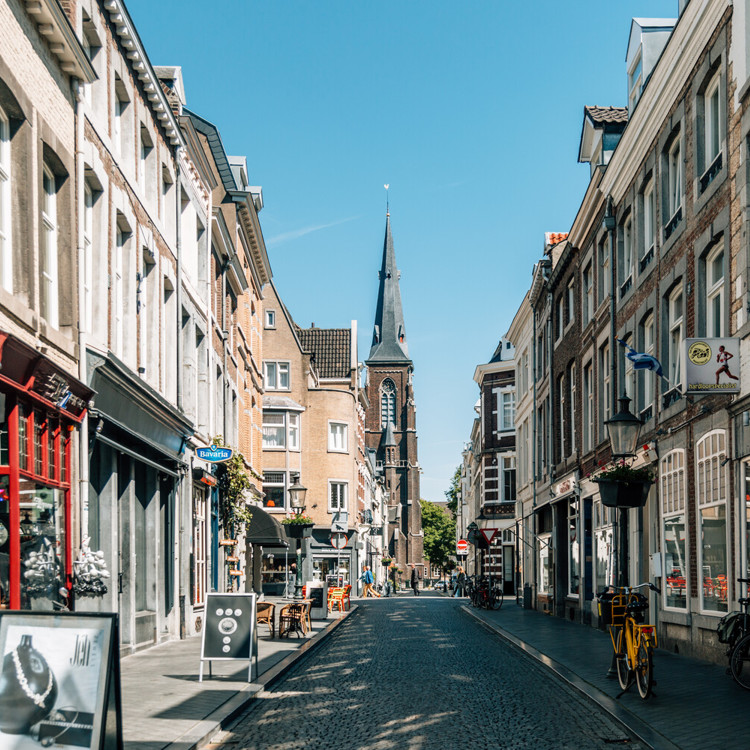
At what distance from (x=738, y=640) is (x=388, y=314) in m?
111

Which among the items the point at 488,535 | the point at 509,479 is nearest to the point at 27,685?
the point at 488,535

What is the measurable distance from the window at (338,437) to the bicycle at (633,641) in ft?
159

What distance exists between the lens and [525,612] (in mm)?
36781

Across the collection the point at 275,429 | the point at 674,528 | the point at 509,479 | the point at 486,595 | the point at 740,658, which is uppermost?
the point at 275,429

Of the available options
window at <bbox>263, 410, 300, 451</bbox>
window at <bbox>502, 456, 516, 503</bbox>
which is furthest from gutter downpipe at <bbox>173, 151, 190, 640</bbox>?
window at <bbox>502, 456, 516, 503</bbox>

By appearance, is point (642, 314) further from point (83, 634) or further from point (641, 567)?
point (83, 634)

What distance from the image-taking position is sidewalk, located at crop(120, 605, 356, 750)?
9.45 meters

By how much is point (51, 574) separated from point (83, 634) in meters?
6.26

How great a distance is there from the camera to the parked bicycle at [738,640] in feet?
42.3

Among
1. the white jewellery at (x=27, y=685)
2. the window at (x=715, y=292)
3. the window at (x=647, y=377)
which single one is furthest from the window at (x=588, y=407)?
the white jewellery at (x=27, y=685)

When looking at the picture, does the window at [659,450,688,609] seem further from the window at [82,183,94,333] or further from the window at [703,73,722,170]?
the window at [82,183,94,333]

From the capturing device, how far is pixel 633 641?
39.9 feet

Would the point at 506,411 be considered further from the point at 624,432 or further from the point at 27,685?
the point at 27,685

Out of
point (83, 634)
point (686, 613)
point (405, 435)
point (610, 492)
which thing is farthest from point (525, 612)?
point (405, 435)
